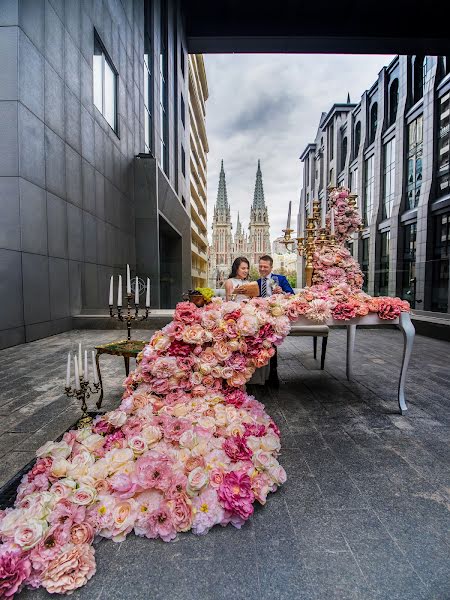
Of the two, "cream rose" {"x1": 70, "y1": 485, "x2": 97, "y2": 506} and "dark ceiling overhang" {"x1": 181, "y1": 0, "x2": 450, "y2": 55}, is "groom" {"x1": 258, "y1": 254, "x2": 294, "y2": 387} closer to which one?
"cream rose" {"x1": 70, "y1": 485, "x2": 97, "y2": 506}

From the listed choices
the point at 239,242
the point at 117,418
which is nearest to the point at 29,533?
the point at 117,418

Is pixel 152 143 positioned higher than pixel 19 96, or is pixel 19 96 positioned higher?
pixel 152 143

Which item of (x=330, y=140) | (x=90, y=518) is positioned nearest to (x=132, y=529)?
(x=90, y=518)

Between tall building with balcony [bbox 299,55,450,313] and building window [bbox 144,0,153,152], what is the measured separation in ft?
38.9

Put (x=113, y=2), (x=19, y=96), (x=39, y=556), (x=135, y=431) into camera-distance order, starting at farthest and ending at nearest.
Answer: (x=113, y=2), (x=19, y=96), (x=135, y=431), (x=39, y=556)

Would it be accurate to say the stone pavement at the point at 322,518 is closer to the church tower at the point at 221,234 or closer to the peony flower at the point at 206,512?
the peony flower at the point at 206,512

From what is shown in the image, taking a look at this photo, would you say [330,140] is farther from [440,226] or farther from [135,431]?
[135,431]

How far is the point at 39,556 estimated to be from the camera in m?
1.54

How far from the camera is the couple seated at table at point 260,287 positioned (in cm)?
400

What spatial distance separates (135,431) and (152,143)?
55.6ft

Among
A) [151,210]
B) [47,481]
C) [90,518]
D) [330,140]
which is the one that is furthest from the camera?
[330,140]

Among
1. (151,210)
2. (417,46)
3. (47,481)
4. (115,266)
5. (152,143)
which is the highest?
(417,46)

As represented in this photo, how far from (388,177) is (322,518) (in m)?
27.0

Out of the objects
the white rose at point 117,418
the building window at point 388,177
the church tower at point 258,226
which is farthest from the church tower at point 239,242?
the white rose at point 117,418
